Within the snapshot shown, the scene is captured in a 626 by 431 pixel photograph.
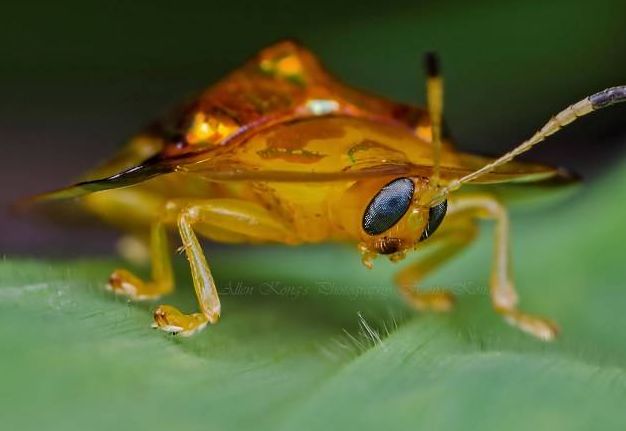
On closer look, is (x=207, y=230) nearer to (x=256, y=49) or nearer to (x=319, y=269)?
(x=319, y=269)

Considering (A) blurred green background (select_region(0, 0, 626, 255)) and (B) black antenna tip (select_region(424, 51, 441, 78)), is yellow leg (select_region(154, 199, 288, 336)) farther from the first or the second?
(A) blurred green background (select_region(0, 0, 626, 255))

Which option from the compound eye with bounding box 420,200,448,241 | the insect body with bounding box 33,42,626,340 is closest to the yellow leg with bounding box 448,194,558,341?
the insect body with bounding box 33,42,626,340

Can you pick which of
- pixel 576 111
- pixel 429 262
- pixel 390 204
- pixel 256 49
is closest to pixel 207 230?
pixel 390 204

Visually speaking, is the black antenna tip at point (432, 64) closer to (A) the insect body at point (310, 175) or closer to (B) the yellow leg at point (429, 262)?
(A) the insect body at point (310, 175)

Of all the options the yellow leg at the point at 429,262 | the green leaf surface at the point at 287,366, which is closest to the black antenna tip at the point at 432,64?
the green leaf surface at the point at 287,366

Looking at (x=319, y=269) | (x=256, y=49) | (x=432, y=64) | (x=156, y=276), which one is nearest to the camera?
(x=432, y=64)

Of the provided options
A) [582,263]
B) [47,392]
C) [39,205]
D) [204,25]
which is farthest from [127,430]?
[204,25]

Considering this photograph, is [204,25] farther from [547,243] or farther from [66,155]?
[547,243]
